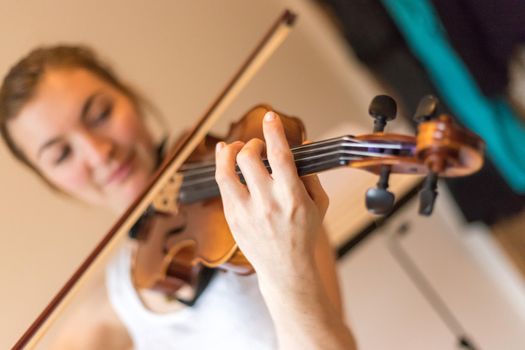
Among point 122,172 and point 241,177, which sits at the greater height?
point 241,177

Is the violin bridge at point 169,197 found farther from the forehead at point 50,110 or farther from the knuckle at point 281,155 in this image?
the knuckle at point 281,155

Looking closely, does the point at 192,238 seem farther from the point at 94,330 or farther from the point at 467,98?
the point at 467,98

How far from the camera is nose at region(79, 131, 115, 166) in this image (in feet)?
Answer: 2.97

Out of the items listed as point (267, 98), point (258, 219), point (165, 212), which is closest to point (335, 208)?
point (267, 98)

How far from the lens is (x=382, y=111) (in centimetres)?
54

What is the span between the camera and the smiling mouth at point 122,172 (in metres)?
0.94

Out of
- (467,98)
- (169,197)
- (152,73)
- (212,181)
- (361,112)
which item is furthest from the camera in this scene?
(361,112)

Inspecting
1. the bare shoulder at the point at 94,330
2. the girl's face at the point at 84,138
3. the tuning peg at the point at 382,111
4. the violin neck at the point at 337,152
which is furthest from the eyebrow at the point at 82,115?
the tuning peg at the point at 382,111

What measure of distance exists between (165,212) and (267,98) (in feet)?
1.35

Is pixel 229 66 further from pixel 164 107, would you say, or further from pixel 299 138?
pixel 299 138

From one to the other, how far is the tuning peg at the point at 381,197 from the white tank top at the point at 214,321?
282 mm

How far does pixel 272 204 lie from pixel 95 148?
499 millimetres

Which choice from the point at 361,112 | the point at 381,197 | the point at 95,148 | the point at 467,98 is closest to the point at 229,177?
the point at 381,197

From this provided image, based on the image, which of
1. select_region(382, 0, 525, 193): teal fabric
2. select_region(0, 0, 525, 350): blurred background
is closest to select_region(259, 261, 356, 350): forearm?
select_region(0, 0, 525, 350): blurred background
